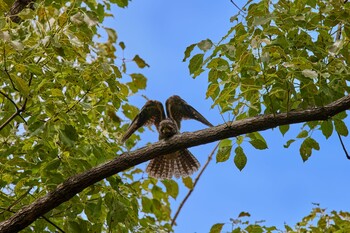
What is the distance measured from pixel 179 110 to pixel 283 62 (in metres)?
2.01

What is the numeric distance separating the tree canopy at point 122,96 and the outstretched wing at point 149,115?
75cm

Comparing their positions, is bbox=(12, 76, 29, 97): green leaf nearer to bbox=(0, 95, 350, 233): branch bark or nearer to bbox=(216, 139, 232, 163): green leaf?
bbox=(0, 95, 350, 233): branch bark

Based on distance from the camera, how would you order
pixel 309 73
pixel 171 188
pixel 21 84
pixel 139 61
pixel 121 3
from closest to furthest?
pixel 309 73 → pixel 21 84 → pixel 139 61 → pixel 171 188 → pixel 121 3

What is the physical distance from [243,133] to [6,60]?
1.65 m

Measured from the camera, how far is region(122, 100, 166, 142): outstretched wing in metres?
4.94

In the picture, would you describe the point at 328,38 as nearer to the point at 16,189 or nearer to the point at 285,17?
the point at 285,17

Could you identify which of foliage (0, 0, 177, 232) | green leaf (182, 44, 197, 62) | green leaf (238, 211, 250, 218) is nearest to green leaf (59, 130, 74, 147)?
foliage (0, 0, 177, 232)

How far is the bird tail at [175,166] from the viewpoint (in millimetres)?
5336

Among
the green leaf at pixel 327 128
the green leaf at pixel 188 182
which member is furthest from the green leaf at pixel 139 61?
the green leaf at pixel 327 128

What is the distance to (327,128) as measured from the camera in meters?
3.56

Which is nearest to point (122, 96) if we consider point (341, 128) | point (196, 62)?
point (196, 62)

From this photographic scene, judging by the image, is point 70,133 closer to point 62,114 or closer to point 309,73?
point 62,114

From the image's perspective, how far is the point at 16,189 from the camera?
12.7 feet

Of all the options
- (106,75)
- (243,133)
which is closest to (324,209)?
(243,133)
